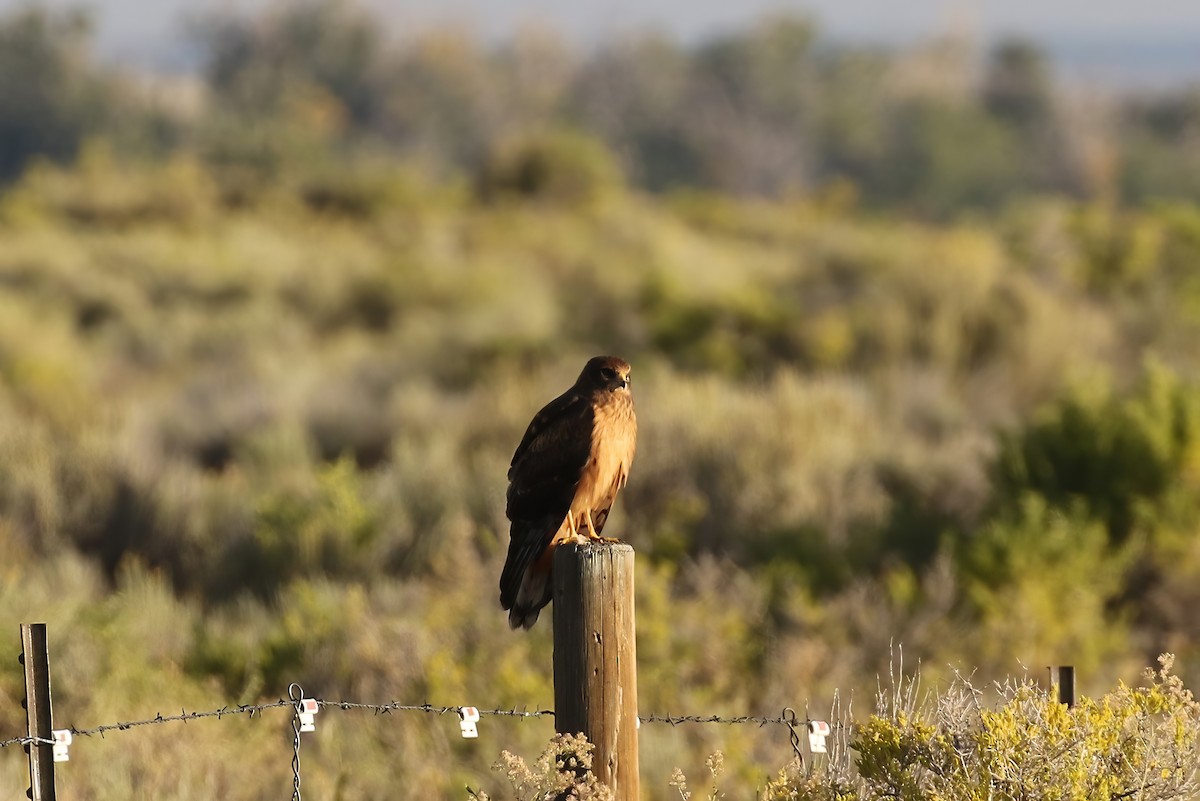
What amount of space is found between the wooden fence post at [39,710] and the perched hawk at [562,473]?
1449 mm

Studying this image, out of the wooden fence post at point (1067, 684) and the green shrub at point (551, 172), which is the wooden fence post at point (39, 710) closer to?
the wooden fence post at point (1067, 684)

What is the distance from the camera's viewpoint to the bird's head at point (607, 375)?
18.8ft

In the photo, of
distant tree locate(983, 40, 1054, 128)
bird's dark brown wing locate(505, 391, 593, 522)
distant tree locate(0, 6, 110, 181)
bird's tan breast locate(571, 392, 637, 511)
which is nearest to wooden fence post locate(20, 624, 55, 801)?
bird's dark brown wing locate(505, 391, 593, 522)

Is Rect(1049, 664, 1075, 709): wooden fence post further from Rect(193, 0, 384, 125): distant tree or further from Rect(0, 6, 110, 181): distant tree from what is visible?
Rect(193, 0, 384, 125): distant tree

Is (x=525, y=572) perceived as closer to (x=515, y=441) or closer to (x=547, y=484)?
(x=547, y=484)

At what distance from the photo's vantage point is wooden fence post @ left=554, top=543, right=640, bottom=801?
4461mm

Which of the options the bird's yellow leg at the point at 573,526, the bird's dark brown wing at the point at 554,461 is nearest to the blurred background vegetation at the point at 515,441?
the bird's yellow leg at the point at 573,526

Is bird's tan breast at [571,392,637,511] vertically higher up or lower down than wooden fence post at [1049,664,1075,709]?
higher up

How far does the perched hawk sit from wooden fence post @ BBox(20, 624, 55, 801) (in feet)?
4.75

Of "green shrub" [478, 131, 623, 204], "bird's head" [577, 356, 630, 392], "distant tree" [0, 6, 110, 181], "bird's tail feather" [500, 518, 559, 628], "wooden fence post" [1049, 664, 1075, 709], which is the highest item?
"distant tree" [0, 6, 110, 181]

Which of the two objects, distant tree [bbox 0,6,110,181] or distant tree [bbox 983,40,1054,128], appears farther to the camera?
distant tree [bbox 983,40,1054,128]

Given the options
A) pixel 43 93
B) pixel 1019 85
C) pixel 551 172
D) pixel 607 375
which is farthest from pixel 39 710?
pixel 1019 85

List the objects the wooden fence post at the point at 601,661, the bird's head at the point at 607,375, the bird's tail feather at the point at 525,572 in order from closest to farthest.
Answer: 1. the wooden fence post at the point at 601,661
2. the bird's tail feather at the point at 525,572
3. the bird's head at the point at 607,375

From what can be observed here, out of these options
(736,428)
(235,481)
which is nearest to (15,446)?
(235,481)
